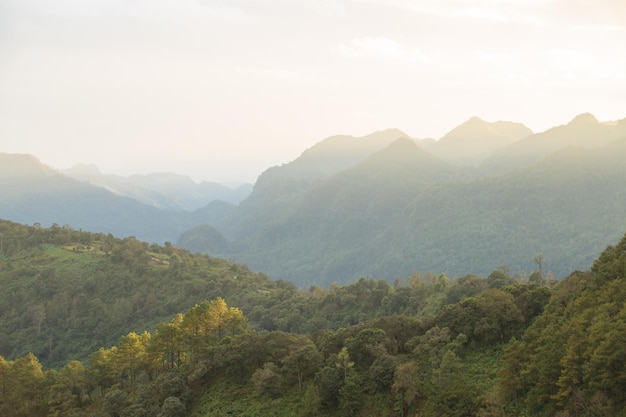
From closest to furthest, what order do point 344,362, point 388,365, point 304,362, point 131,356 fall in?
point 388,365 < point 344,362 < point 304,362 < point 131,356

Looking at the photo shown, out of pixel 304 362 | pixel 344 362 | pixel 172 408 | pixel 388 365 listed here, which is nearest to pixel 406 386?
pixel 388 365

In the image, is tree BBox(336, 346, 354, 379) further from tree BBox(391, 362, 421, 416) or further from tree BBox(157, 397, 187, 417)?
tree BBox(157, 397, 187, 417)

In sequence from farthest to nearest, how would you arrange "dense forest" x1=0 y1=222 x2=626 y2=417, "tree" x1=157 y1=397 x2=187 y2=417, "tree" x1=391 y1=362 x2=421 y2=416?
"tree" x1=157 y1=397 x2=187 y2=417 → "tree" x1=391 y1=362 x2=421 y2=416 → "dense forest" x1=0 y1=222 x2=626 y2=417

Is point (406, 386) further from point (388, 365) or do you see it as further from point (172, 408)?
point (172, 408)

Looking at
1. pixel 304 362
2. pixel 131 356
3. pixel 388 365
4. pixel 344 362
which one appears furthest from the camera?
pixel 131 356

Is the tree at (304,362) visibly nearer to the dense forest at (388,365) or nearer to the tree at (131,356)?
the dense forest at (388,365)

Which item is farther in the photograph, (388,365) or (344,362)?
(344,362)

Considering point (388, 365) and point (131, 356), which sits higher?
point (388, 365)

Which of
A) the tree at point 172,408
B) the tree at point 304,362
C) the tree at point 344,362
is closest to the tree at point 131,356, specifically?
the tree at point 172,408

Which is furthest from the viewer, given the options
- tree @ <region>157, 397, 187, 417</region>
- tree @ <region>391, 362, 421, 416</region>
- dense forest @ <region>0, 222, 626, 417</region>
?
tree @ <region>157, 397, 187, 417</region>

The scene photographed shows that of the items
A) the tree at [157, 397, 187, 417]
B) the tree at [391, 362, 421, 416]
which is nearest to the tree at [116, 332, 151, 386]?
the tree at [157, 397, 187, 417]

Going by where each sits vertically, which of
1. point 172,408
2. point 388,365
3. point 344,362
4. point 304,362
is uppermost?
point 344,362

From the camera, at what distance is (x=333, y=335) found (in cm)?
7412

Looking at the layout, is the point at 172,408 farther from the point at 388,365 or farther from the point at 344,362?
the point at 388,365
